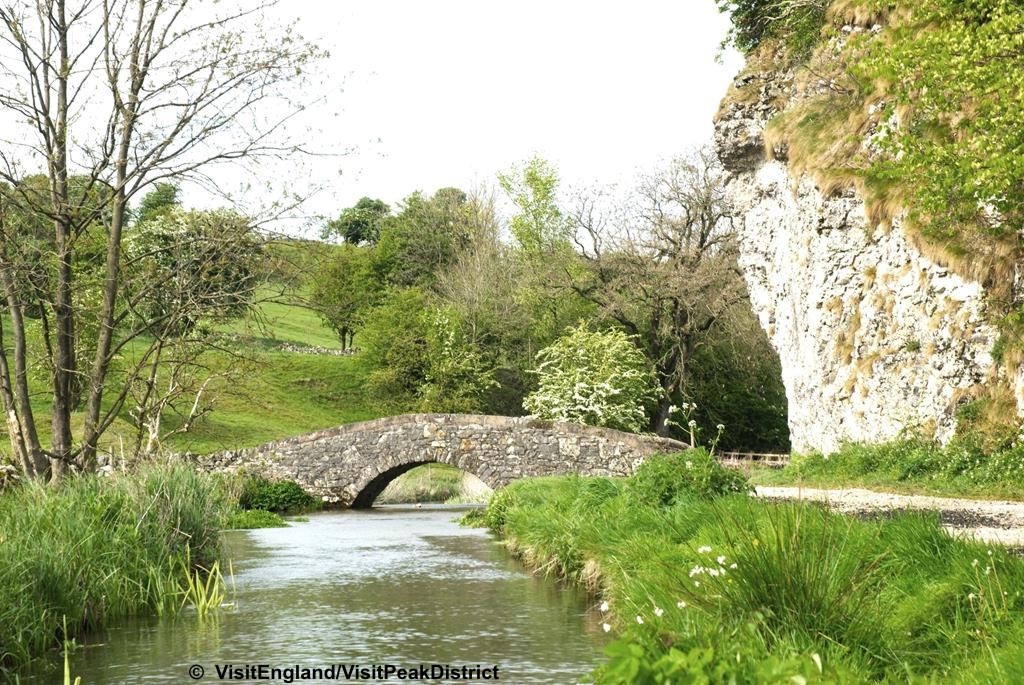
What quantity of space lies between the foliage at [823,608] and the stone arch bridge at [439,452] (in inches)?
704

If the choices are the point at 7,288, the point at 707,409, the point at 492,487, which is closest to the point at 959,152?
the point at 7,288

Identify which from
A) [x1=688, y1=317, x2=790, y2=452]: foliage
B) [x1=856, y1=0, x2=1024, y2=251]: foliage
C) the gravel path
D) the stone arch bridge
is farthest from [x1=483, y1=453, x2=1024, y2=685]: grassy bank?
[x1=688, y1=317, x2=790, y2=452]: foliage

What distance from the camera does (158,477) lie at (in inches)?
417

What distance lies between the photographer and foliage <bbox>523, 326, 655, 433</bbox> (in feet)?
112

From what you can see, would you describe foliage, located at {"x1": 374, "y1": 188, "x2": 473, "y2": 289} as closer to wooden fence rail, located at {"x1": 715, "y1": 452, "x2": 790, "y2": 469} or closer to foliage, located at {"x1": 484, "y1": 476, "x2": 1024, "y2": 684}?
wooden fence rail, located at {"x1": 715, "y1": 452, "x2": 790, "y2": 469}

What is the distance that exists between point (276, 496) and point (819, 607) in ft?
72.9

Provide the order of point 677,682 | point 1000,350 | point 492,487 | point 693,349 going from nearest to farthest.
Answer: point 677,682, point 1000,350, point 492,487, point 693,349

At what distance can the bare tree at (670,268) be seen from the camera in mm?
34812

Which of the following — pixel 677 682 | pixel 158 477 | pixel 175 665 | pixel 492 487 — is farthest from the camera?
pixel 492 487

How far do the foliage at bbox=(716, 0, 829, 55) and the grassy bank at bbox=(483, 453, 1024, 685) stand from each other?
17.5 meters

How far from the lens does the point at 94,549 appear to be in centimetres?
914

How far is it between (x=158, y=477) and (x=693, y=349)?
2846 centimetres

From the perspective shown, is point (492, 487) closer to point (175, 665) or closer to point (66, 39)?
point (66, 39)

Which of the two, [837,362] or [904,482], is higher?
[837,362]
